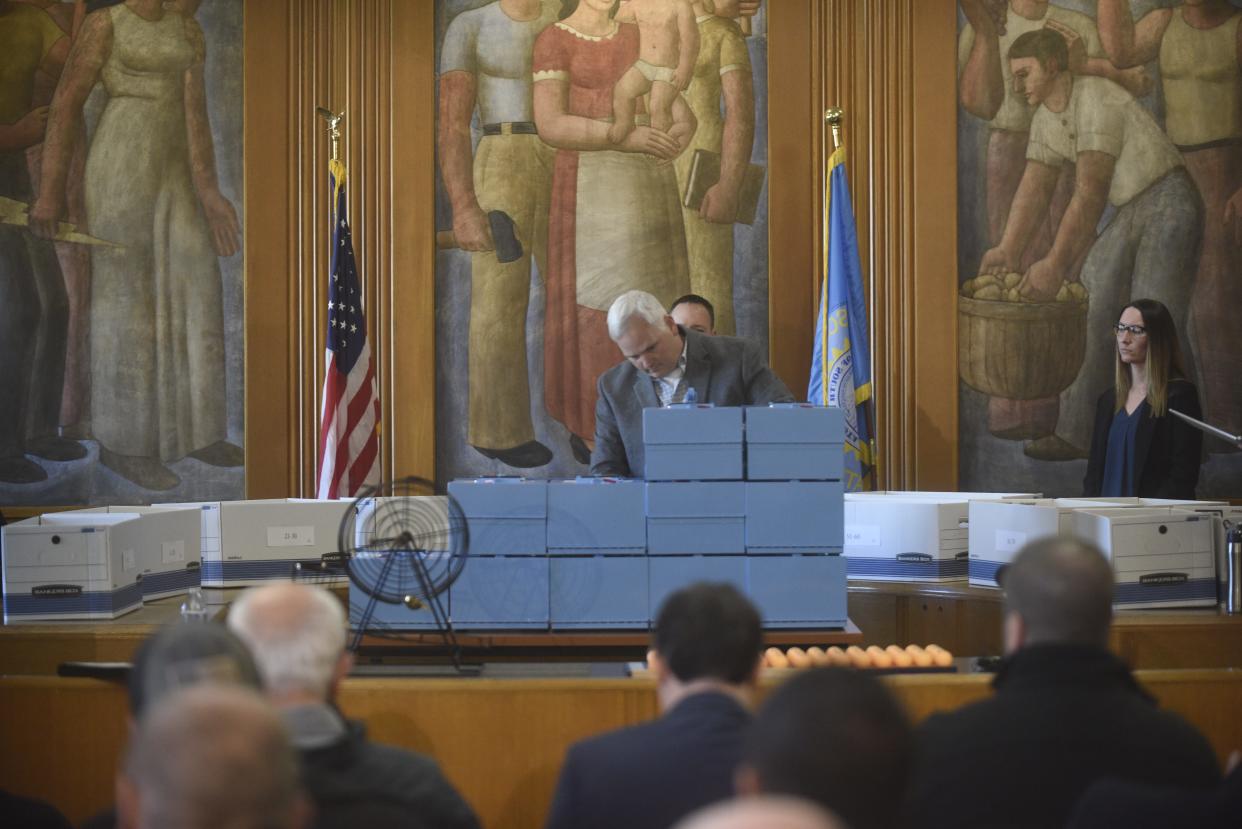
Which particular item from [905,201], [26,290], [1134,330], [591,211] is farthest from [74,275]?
[1134,330]

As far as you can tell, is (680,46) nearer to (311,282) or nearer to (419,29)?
(419,29)

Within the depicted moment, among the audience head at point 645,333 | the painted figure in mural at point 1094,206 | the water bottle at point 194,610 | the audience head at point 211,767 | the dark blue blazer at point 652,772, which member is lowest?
the water bottle at point 194,610

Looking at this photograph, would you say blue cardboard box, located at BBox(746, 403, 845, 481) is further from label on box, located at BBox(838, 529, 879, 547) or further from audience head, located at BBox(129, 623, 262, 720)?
audience head, located at BBox(129, 623, 262, 720)

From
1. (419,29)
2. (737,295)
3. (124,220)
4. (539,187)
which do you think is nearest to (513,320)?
(539,187)

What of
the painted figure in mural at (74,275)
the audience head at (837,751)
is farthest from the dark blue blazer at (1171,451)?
the painted figure in mural at (74,275)

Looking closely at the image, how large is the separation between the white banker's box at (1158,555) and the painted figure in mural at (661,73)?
3572 millimetres

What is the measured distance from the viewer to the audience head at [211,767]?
1271 mm

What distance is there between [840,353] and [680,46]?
1.97 meters

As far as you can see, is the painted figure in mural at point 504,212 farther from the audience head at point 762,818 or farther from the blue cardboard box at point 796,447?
the audience head at point 762,818

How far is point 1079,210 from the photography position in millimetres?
7133

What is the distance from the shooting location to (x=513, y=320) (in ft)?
23.5

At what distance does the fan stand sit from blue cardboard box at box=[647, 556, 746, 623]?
2.03 feet

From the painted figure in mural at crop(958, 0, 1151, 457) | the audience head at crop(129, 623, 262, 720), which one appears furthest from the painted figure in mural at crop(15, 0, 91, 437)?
the audience head at crop(129, 623, 262, 720)

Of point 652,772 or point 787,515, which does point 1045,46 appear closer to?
point 787,515
